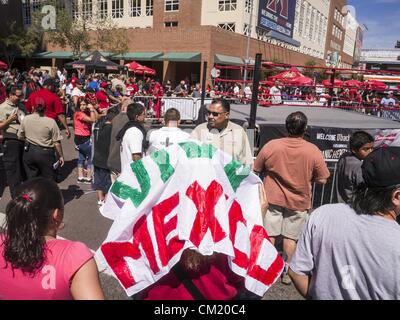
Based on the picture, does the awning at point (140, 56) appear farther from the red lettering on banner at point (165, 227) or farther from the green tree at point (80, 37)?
the red lettering on banner at point (165, 227)

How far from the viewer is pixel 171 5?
35.7 metres

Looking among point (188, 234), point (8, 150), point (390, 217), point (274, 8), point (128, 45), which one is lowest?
point (8, 150)

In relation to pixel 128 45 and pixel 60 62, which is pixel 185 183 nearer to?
pixel 128 45

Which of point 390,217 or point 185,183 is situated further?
point 185,183

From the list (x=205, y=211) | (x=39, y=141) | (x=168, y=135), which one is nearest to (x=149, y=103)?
(x=39, y=141)

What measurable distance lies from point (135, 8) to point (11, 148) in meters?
36.8

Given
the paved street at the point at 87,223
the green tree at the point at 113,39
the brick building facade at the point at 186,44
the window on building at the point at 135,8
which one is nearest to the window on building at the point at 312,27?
the brick building facade at the point at 186,44

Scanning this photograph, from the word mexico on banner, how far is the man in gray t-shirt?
294 millimetres

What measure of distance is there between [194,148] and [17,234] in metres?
0.95

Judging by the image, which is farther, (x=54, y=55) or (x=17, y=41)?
(x=54, y=55)

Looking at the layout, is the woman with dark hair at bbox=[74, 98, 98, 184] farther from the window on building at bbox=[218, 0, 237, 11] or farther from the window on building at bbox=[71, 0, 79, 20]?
the window on building at bbox=[71, 0, 79, 20]

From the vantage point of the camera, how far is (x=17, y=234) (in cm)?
161

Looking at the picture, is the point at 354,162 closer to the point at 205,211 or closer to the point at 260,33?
the point at 205,211
